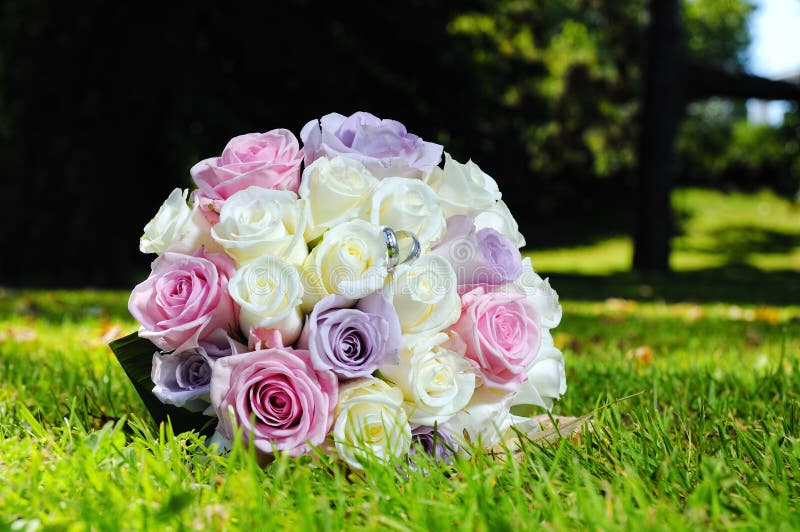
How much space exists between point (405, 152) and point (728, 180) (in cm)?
2523

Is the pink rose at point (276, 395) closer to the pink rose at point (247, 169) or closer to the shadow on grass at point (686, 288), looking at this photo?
the pink rose at point (247, 169)

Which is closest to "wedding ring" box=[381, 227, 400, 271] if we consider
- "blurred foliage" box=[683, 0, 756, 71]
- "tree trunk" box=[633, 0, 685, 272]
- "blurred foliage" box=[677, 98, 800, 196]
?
"tree trunk" box=[633, 0, 685, 272]

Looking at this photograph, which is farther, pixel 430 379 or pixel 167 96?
pixel 167 96

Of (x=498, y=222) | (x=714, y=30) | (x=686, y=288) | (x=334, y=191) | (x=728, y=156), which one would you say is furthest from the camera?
(x=714, y=30)

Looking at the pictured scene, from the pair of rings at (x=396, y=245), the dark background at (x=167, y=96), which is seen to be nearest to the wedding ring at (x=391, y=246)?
the pair of rings at (x=396, y=245)

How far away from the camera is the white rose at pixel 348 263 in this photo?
4.91ft

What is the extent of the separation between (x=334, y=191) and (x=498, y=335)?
0.46 metres

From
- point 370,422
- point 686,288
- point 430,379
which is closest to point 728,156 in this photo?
point 686,288

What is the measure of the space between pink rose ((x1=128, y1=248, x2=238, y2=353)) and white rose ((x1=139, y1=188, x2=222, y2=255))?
0.12 feet

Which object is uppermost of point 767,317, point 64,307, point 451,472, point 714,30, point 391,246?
point 714,30

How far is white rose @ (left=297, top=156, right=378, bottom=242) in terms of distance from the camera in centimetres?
158

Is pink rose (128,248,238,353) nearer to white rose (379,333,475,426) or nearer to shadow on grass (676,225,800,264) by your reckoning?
white rose (379,333,475,426)

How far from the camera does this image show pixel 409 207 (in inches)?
62.9

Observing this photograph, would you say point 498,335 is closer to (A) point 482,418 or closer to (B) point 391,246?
(A) point 482,418
